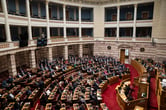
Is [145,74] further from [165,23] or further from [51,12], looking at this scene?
[51,12]

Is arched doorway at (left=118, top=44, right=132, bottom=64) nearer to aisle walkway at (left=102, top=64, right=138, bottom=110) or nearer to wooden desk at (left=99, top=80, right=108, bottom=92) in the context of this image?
aisle walkway at (left=102, top=64, right=138, bottom=110)

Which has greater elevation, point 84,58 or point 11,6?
point 11,6

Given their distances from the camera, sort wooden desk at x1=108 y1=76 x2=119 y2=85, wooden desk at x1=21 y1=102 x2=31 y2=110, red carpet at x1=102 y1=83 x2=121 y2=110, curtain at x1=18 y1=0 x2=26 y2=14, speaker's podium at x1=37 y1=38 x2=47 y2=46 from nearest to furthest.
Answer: wooden desk at x1=21 y1=102 x2=31 y2=110
red carpet at x1=102 y1=83 x2=121 y2=110
wooden desk at x1=108 y1=76 x2=119 y2=85
speaker's podium at x1=37 y1=38 x2=47 y2=46
curtain at x1=18 y1=0 x2=26 y2=14

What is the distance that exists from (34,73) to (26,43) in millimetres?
3904

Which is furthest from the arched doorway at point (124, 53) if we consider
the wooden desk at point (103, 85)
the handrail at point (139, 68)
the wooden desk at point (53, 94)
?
the wooden desk at point (53, 94)

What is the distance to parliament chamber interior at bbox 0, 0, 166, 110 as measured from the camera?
11.6 m

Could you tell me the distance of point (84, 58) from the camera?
2442 cm

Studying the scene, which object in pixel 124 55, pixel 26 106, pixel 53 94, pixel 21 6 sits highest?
pixel 21 6

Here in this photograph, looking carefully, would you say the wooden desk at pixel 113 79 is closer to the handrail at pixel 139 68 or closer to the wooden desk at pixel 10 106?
the handrail at pixel 139 68

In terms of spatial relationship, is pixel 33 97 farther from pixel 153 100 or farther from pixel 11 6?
pixel 11 6

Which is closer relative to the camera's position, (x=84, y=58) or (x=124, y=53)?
(x=84, y=58)

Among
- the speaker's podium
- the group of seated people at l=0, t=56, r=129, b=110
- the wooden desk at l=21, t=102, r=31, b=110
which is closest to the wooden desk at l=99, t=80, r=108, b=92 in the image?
the group of seated people at l=0, t=56, r=129, b=110

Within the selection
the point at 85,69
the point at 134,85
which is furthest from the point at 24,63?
the point at 134,85

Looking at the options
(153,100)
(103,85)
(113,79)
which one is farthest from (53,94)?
(153,100)
